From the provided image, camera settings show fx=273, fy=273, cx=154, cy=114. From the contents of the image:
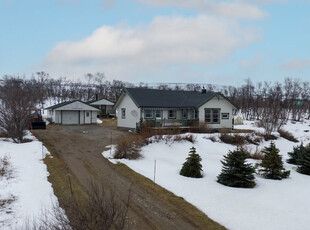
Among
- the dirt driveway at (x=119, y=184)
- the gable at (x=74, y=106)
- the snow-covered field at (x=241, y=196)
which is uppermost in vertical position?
the gable at (x=74, y=106)

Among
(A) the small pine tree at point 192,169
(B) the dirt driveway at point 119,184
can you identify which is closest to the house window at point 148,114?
(B) the dirt driveway at point 119,184

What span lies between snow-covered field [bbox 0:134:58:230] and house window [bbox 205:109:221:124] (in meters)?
20.1

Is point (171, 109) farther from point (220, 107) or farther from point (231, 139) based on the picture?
point (231, 139)

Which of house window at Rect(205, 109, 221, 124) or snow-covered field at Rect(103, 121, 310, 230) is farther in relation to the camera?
house window at Rect(205, 109, 221, 124)

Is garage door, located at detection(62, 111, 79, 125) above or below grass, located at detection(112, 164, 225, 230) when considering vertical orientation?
above

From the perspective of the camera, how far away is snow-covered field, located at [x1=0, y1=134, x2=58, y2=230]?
8.05 metres

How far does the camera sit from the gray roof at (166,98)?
30922mm

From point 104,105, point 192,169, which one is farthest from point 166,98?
point 104,105

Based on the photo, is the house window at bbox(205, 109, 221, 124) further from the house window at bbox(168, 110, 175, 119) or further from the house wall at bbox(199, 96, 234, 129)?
the house window at bbox(168, 110, 175, 119)

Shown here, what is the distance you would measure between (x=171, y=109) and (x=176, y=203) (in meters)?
22.3

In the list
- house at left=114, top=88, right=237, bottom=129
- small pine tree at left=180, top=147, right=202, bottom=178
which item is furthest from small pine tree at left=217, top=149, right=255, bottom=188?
house at left=114, top=88, right=237, bottom=129

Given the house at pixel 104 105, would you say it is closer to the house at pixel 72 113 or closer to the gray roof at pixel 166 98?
the house at pixel 72 113

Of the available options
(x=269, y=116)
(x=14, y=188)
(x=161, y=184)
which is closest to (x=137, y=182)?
(x=161, y=184)

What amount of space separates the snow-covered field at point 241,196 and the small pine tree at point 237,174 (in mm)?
437
